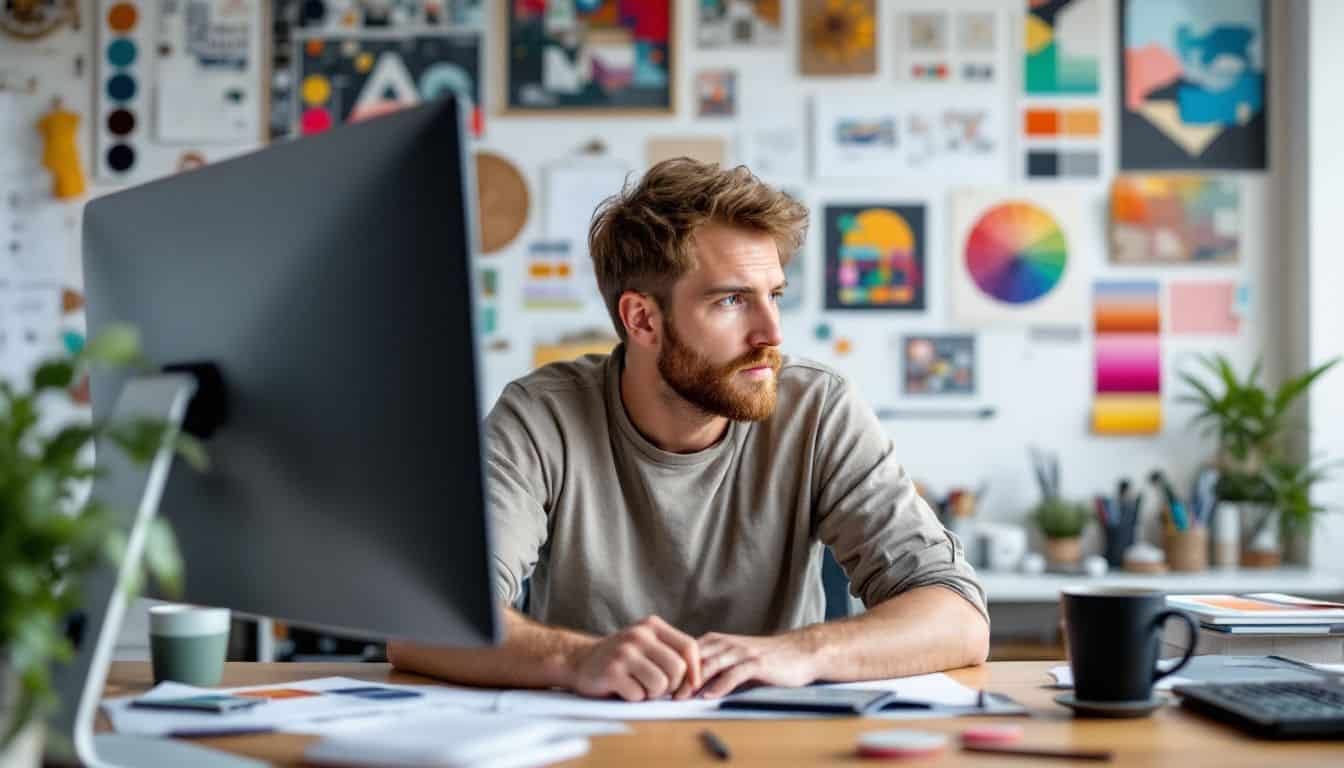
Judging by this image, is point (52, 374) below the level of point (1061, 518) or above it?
above

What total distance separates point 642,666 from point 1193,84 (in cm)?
259

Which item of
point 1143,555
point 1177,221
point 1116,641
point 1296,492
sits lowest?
point 1143,555

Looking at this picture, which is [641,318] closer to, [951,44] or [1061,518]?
[1061,518]

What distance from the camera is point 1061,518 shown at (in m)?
3.04

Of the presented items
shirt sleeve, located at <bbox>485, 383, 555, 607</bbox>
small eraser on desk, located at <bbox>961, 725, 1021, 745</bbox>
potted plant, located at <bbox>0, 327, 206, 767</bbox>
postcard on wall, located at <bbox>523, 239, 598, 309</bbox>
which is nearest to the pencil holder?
postcard on wall, located at <bbox>523, 239, 598, 309</bbox>

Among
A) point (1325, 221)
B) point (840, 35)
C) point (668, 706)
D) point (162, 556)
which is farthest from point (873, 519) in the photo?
point (1325, 221)

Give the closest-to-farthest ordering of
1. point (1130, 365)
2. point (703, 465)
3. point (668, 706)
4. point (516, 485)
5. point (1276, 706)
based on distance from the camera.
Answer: point (1276, 706) → point (668, 706) → point (516, 485) → point (703, 465) → point (1130, 365)

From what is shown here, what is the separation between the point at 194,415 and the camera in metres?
0.98

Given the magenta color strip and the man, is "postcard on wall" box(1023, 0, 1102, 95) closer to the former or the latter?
the magenta color strip

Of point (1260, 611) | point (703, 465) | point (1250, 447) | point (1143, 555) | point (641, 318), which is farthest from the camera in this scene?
point (1250, 447)

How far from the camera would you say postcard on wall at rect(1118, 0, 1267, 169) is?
3205 millimetres

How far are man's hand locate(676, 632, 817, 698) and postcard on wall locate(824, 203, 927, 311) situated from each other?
1993mm

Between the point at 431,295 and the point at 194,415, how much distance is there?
25 centimetres

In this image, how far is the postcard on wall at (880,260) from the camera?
10.5ft
